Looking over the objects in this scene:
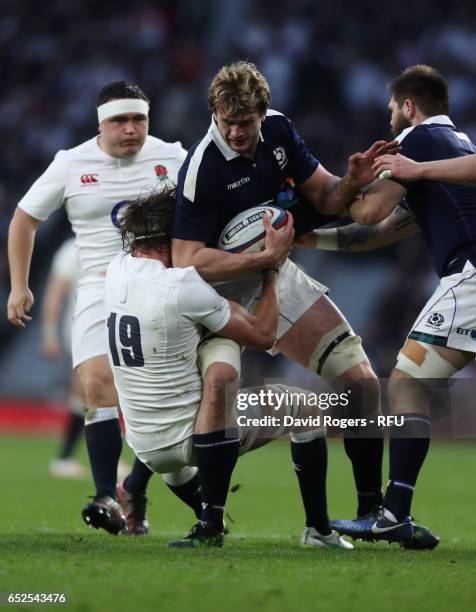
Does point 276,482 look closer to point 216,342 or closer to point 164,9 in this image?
point 216,342

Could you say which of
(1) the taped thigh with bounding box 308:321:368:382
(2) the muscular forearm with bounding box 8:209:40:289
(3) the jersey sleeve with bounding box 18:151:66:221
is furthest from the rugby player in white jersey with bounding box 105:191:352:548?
(3) the jersey sleeve with bounding box 18:151:66:221

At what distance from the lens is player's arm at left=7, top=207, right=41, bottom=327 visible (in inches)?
251

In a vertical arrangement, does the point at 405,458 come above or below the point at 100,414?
below

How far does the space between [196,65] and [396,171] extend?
42.2ft

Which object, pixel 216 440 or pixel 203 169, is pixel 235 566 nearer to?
pixel 216 440

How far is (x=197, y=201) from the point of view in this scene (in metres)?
5.46

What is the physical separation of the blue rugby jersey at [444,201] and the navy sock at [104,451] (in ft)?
6.59

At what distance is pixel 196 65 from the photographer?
58.9 feet

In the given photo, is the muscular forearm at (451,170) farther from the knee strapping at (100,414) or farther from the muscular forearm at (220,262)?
the knee strapping at (100,414)

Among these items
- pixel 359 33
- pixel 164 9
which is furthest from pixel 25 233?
pixel 164 9

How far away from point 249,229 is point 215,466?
1.11 meters

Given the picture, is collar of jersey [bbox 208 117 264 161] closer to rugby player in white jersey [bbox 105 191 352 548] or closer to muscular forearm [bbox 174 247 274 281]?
rugby player in white jersey [bbox 105 191 352 548]

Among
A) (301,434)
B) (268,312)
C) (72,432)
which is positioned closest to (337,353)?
(301,434)

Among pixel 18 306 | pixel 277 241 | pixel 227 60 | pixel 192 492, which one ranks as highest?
pixel 227 60
